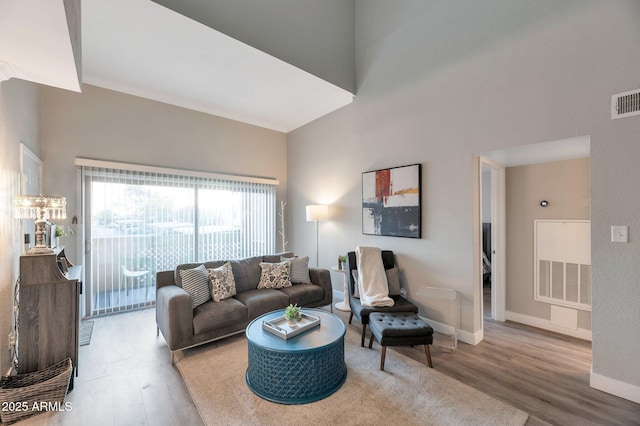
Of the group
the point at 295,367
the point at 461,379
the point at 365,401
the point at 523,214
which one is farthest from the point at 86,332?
the point at 523,214

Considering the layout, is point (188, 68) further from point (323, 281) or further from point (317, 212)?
point (323, 281)

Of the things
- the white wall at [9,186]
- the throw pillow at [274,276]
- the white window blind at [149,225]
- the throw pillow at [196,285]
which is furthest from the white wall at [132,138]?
the throw pillow at [274,276]

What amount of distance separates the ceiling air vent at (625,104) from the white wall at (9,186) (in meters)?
4.89

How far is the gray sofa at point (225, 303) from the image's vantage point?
8.64 feet

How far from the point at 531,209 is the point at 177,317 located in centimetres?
438

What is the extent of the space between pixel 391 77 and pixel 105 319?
5249mm

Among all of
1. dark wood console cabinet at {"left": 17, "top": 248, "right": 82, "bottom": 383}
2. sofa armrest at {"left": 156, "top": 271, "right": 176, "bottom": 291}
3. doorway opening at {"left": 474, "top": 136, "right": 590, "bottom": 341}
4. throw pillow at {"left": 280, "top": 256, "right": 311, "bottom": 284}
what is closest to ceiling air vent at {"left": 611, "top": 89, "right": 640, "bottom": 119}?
doorway opening at {"left": 474, "top": 136, "right": 590, "bottom": 341}

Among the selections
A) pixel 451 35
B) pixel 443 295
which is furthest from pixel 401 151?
pixel 443 295

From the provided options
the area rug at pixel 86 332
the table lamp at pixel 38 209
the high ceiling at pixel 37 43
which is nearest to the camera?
the high ceiling at pixel 37 43

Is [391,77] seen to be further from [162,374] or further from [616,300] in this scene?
[162,374]

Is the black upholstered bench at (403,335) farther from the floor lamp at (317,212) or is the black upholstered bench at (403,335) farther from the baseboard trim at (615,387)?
the floor lamp at (317,212)

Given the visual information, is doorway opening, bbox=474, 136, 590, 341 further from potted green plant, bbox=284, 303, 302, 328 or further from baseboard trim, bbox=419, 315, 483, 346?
potted green plant, bbox=284, 303, 302, 328

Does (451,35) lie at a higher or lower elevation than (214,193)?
higher

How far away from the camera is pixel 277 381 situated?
2.06 m
